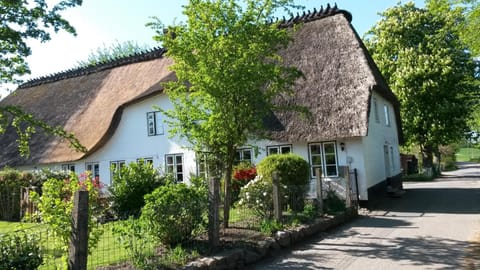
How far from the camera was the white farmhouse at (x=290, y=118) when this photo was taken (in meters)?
15.1

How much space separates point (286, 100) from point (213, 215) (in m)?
9.81

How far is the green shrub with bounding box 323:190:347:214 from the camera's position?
484 inches

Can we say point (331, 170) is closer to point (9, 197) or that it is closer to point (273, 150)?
point (273, 150)

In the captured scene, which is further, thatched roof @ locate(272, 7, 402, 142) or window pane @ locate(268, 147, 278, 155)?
window pane @ locate(268, 147, 278, 155)

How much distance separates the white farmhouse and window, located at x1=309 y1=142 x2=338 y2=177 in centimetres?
4

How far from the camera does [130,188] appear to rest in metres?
11.2

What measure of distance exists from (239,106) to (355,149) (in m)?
7.20

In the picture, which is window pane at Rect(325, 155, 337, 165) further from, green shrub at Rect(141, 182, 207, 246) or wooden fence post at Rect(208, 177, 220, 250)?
green shrub at Rect(141, 182, 207, 246)

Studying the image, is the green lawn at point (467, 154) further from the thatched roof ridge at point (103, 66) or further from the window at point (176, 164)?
the window at point (176, 164)

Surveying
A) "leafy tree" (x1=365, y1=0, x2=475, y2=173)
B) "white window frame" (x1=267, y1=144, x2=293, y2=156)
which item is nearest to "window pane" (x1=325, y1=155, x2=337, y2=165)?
"white window frame" (x1=267, y1=144, x2=293, y2=156)

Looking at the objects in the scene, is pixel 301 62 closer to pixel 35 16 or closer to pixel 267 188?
pixel 267 188

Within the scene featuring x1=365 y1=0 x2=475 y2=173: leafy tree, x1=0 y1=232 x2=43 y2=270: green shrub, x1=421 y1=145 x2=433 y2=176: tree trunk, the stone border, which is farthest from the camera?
x1=421 y1=145 x2=433 y2=176: tree trunk

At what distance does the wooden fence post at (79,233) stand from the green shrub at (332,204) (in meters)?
8.34

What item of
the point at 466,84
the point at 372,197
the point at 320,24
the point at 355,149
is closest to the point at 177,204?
the point at 355,149
